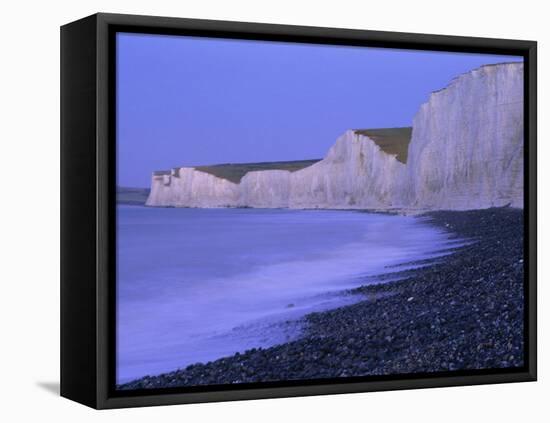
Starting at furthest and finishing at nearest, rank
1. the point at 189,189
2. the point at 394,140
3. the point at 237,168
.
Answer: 1. the point at 394,140
2. the point at 237,168
3. the point at 189,189

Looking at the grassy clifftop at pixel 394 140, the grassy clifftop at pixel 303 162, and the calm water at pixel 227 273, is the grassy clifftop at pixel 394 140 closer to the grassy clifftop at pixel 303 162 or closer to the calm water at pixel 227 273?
the grassy clifftop at pixel 303 162

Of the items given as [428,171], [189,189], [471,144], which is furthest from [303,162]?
[471,144]

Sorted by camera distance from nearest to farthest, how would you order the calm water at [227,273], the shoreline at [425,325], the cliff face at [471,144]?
the calm water at [227,273] < the shoreline at [425,325] < the cliff face at [471,144]

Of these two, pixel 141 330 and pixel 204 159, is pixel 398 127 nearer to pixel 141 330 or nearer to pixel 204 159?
pixel 204 159

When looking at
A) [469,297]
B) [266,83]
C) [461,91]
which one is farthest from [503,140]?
[266,83]

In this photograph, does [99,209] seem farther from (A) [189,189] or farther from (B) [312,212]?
(B) [312,212]

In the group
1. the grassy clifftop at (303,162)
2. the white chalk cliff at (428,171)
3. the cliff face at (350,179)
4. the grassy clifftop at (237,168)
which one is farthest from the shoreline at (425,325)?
the grassy clifftop at (237,168)
